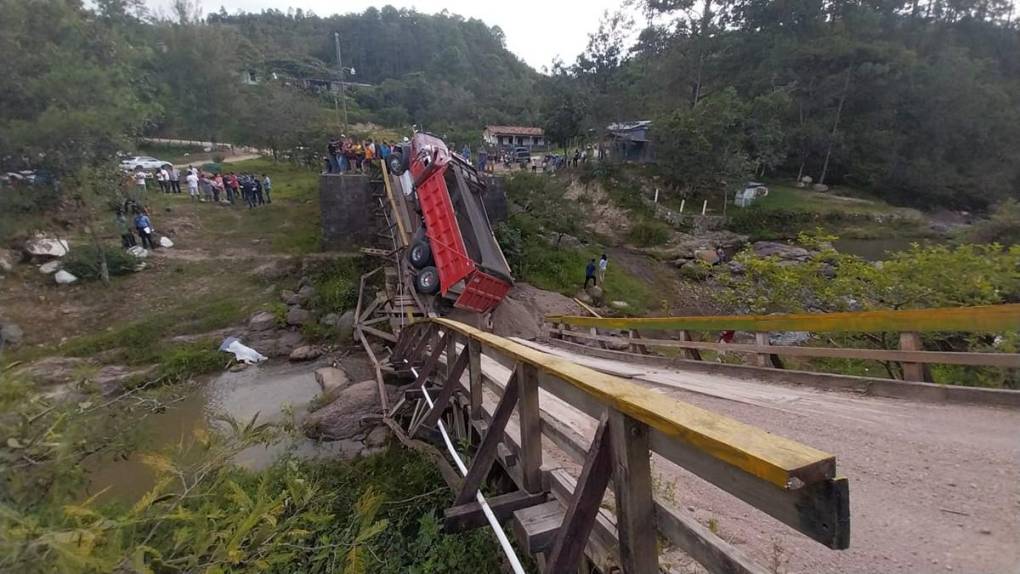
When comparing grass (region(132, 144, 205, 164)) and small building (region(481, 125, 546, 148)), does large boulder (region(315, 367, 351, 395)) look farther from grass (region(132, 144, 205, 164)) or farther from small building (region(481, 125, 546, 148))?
small building (region(481, 125, 546, 148))

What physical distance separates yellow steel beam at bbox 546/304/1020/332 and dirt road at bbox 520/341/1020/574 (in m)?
0.65

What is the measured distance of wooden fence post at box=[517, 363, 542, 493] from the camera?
2557 millimetres

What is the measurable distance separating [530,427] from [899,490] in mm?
1987

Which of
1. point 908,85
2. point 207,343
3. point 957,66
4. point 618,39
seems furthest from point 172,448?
point 957,66

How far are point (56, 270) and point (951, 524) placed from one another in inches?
697

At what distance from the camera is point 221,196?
19844mm

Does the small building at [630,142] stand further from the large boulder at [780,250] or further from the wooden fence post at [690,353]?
the wooden fence post at [690,353]

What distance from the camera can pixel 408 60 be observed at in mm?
77938

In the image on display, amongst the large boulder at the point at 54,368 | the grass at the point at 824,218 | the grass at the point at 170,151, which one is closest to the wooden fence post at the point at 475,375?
the large boulder at the point at 54,368

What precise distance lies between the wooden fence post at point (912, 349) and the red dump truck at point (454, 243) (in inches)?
280

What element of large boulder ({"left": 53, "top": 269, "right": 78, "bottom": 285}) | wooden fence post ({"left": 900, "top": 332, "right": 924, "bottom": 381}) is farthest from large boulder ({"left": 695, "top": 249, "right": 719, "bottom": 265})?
large boulder ({"left": 53, "top": 269, "right": 78, "bottom": 285})

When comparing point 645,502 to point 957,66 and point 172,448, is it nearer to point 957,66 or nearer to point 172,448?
point 172,448

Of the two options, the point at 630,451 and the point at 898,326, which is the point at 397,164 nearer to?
the point at 898,326

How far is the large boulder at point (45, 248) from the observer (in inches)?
492
